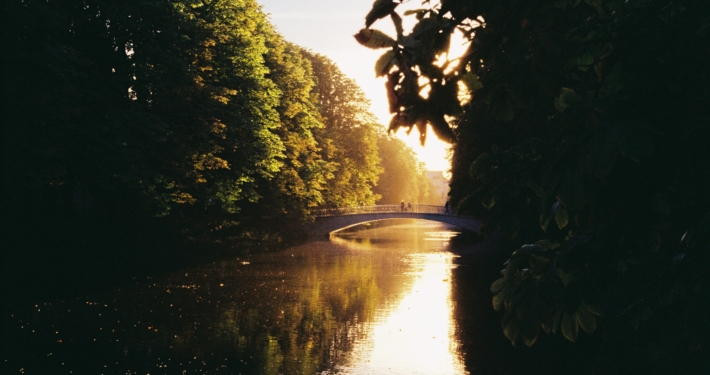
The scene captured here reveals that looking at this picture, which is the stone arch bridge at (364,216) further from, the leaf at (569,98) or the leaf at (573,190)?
the leaf at (573,190)

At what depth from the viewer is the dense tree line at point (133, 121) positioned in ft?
85.3

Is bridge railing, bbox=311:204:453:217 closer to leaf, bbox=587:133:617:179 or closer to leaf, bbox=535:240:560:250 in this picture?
leaf, bbox=535:240:560:250

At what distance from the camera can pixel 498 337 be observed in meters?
19.3

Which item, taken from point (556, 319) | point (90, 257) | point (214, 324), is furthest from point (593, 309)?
point (90, 257)

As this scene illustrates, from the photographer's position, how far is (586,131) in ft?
11.9

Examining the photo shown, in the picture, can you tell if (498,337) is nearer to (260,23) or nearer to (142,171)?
(142,171)

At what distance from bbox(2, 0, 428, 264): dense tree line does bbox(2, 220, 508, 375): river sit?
4.57 m

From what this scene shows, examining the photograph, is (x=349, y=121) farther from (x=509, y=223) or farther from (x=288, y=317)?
(x=509, y=223)

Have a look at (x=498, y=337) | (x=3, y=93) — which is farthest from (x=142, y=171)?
(x=498, y=337)

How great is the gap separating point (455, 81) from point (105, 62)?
101 ft

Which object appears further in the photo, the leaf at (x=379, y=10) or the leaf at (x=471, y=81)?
the leaf at (x=471, y=81)

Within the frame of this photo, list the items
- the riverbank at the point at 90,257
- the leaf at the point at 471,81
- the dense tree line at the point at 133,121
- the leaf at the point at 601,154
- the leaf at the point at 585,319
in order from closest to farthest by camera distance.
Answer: the leaf at the point at 601,154 < the leaf at the point at 471,81 < the leaf at the point at 585,319 < the riverbank at the point at 90,257 < the dense tree line at the point at 133,121

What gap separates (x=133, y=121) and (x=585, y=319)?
29065 mm

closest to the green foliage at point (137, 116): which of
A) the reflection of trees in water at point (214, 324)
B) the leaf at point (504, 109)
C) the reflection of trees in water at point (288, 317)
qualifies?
the reflection of trees in water at point (214, 324)
